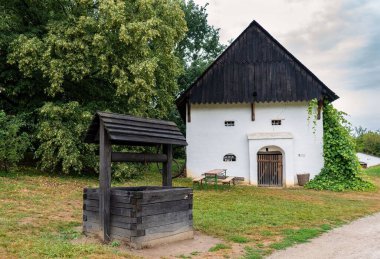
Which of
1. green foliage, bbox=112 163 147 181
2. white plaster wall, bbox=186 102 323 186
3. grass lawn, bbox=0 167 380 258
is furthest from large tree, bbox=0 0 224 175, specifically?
white plaster wall, bbox=186 102 323 186

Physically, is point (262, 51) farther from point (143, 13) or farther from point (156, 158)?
point (156, 158)

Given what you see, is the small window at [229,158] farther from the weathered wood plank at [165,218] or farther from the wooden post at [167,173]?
the weathered wood plank at [165,218]

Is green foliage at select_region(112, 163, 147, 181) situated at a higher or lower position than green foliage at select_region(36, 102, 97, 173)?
lower

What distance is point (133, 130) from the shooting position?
8008 millimetres

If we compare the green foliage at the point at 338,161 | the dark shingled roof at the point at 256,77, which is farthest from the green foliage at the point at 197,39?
the green foliage at the point at 338,161

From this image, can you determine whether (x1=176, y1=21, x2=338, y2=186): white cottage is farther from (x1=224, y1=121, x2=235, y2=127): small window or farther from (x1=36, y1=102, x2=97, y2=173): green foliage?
(x1=36, y1=102, x2=97, y2=173): green foliage

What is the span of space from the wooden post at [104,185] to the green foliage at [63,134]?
9801 millimetres

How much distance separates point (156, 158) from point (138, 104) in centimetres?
1140

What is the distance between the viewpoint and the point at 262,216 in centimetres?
1127

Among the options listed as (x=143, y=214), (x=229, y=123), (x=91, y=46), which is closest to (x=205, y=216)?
(x=143, y=214)

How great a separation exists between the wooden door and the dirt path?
11075 mm

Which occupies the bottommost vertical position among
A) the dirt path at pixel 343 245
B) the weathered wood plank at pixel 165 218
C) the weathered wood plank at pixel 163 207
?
the dirt path at pixel 343 245

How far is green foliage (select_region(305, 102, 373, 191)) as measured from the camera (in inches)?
799

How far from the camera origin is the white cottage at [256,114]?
2125 centimetres
